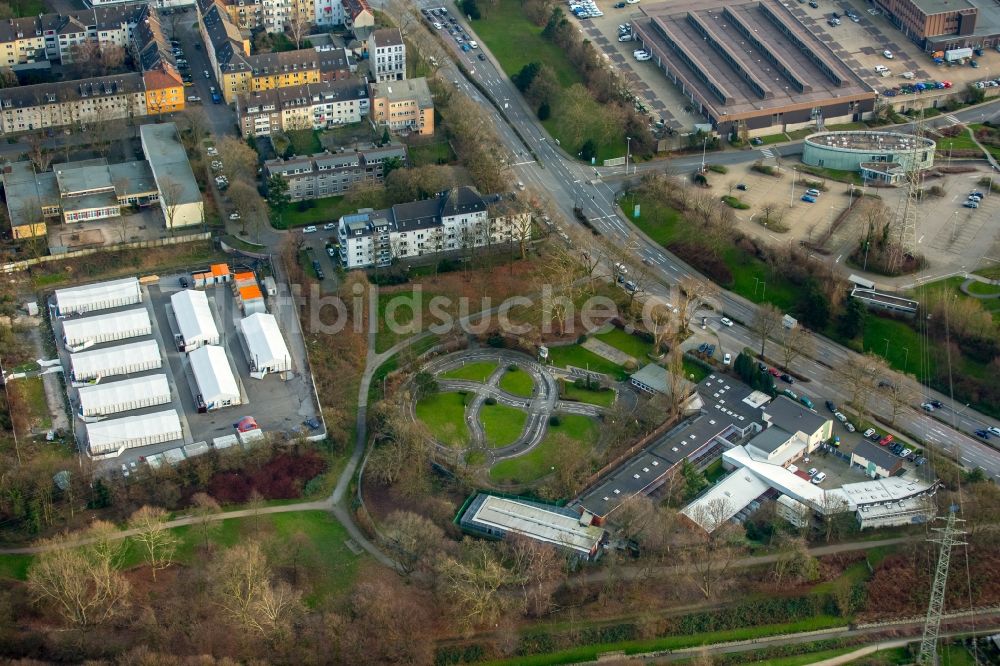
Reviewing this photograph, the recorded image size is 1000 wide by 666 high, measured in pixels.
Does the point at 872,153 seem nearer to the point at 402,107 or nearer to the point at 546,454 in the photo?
the point at 402,107

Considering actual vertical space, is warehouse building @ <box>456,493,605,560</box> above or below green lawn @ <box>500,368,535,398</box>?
below

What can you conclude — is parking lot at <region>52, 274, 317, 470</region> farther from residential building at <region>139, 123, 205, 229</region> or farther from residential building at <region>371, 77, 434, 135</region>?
residential building at <region>371, 77, 434, 135</region>

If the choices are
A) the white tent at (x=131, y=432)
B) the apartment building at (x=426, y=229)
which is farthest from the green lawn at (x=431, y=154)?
the white tent at (x=131, y=432)

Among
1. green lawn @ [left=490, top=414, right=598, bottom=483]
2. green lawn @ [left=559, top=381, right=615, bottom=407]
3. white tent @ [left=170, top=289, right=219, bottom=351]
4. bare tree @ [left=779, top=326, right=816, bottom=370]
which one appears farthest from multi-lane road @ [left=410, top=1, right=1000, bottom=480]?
white tent @ [left=170, top=289, right=219, bottom=351]

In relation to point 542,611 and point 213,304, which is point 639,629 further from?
point 213,304

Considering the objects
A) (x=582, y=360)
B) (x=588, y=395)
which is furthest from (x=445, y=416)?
(x=582, y=360)

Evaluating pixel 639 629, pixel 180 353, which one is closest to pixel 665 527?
pixel 639 629

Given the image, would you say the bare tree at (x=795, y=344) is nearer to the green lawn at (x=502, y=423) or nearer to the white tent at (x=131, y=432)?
the green lawn at (x=502, y=423)
